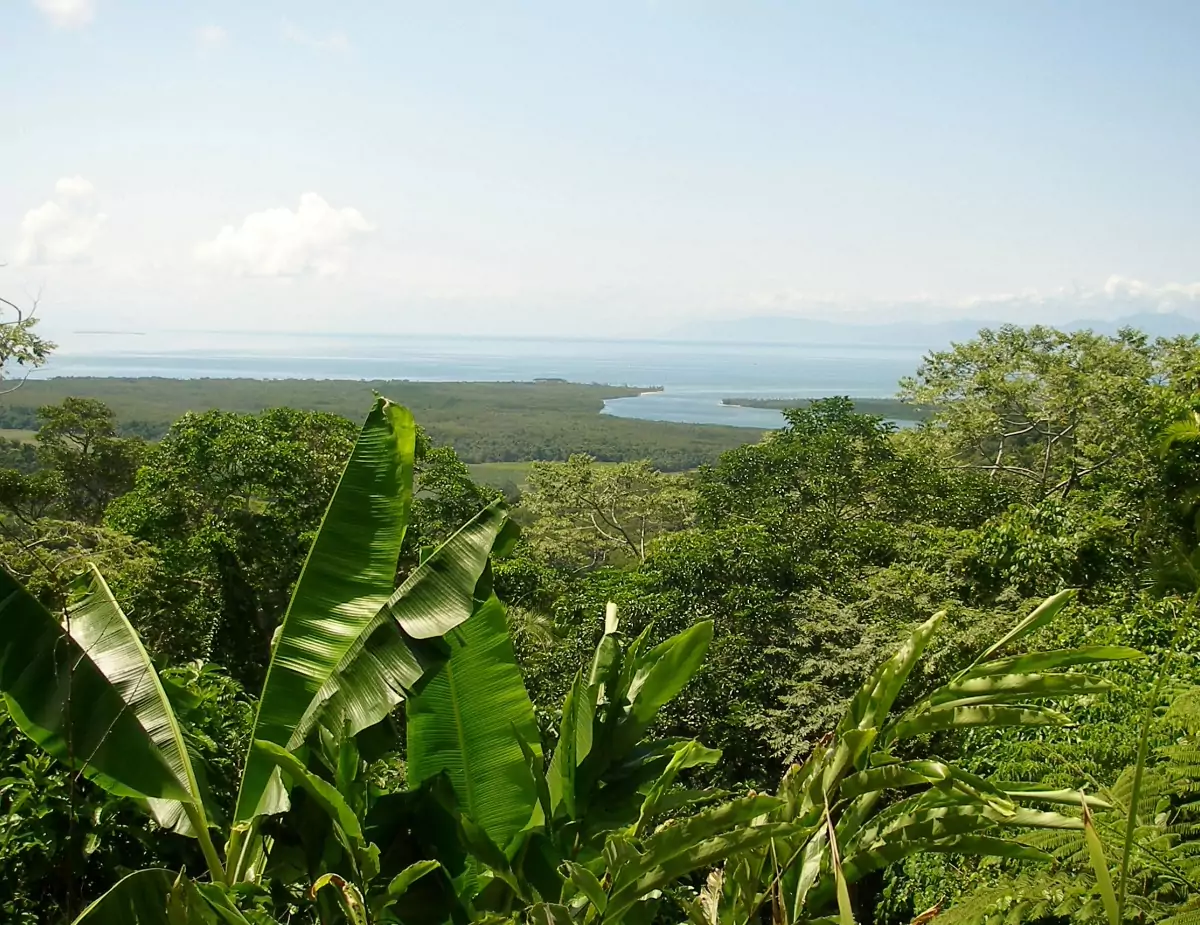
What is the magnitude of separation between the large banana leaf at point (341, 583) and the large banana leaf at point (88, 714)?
239 millimetres

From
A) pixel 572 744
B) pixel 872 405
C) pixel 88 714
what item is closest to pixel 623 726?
pixel 572 744

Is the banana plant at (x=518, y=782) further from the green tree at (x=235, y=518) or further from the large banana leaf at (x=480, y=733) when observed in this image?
the green tree at (x=235, y=518)

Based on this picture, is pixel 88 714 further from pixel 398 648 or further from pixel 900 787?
pixel 900 787

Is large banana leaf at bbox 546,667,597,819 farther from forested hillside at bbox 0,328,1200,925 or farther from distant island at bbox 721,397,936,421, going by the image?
distant island at bbox 721,397,936,421

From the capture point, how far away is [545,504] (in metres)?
21.4

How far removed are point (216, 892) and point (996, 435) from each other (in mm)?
19901

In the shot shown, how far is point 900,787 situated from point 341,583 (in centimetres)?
202

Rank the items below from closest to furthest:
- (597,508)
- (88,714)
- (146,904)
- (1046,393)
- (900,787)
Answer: (900,787)
(146,904)
(88,714)
(1046,393)
(597,508)

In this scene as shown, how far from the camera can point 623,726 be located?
2.75m

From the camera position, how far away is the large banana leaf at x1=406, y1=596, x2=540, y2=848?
2979mm

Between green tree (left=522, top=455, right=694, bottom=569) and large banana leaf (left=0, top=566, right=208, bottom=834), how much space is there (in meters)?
17.6

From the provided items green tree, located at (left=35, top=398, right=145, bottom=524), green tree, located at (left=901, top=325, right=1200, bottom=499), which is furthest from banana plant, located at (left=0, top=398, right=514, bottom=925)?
green tree, located at (left=35, top=398, right=145, bottom=524)

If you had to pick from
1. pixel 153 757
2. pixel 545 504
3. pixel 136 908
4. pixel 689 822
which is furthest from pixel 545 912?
pixel 545 504

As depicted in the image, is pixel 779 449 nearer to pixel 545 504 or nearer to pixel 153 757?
pixel 545 504
